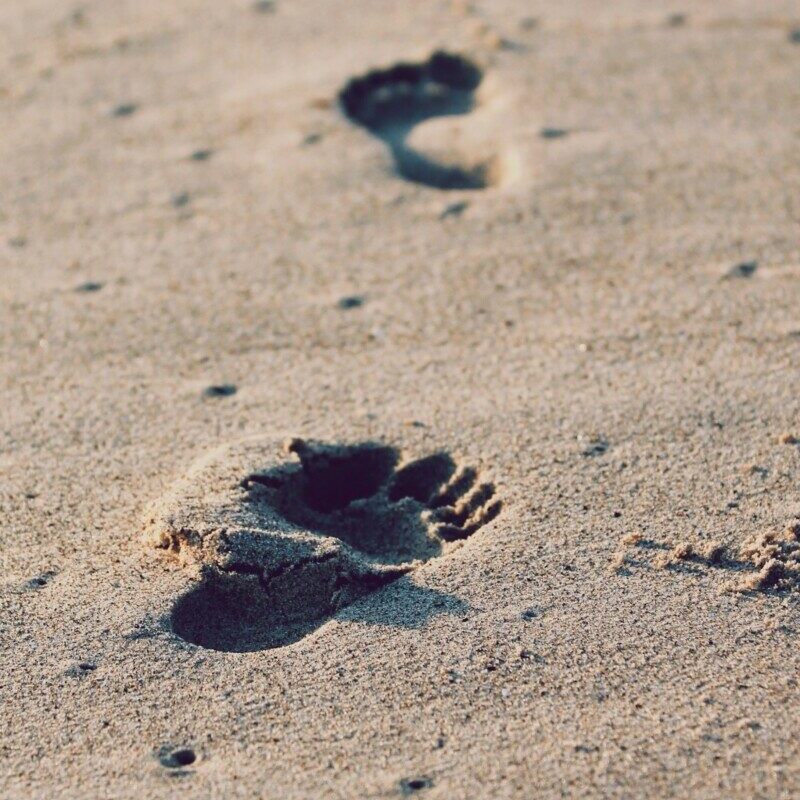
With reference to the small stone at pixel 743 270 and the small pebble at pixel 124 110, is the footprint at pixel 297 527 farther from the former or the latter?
the small pebble at pixel 124 110

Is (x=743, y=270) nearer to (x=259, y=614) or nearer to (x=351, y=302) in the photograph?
(x=351, y=302)

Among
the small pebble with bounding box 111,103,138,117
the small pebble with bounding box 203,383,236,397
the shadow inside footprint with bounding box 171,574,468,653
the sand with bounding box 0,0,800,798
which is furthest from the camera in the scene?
the small pebble with bounding box 111,103,138,117

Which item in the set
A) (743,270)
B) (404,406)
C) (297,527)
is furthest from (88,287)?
(743,270)

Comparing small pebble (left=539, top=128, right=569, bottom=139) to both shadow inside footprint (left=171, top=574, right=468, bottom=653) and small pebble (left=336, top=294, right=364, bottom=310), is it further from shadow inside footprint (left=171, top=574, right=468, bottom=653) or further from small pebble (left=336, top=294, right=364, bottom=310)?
shadow inside footprint (left=171, top=574, right=468, bottom=653)

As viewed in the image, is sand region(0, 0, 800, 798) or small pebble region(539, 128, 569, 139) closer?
sand region(0, 0, 800, 798)

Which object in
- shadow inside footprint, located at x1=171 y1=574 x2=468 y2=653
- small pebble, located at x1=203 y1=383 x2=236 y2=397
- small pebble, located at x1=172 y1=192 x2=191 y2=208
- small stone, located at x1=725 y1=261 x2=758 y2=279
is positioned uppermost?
small pebble, located at x1=172 y1=192 x2=191 y2=208

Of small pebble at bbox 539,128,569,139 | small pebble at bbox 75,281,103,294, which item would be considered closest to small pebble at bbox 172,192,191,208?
small pebble at bbox 75,281,103,294

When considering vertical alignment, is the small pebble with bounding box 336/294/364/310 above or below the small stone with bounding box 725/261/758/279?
above
